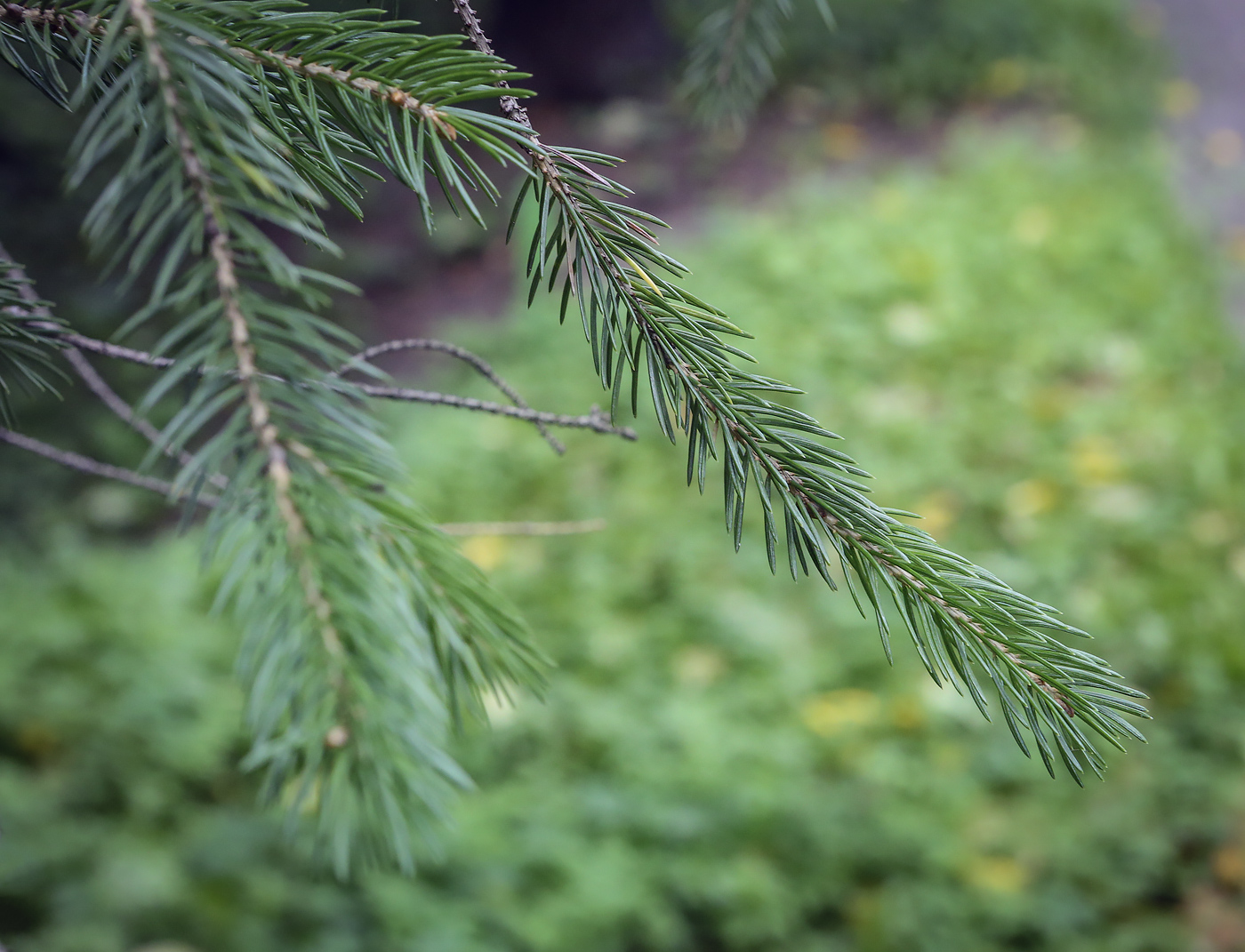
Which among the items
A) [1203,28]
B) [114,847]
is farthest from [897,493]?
[1203,28]

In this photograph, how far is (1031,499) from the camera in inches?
107

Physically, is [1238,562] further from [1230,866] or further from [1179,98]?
[1179,98]

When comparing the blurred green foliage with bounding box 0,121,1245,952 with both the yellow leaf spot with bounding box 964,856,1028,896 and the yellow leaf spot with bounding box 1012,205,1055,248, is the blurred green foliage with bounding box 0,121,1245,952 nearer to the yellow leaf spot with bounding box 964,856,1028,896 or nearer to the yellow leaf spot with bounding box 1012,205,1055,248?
the yellow leaf spot with bounding box 964,856,1028,896

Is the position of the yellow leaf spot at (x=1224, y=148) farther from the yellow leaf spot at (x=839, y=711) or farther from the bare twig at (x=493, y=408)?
the bare twig at (x=493, y=408)

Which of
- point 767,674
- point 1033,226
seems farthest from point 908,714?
point 1033,226

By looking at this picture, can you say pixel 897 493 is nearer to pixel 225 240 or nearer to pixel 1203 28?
pixel 225 240

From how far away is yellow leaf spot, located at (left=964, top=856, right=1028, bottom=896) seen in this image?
6.03 ft

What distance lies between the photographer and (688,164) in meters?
4.73

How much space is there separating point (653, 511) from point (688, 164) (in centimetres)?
268

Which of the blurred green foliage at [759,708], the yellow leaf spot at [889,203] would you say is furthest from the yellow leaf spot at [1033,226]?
the yellow leaf spot at [889,203]

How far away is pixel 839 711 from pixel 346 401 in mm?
1938

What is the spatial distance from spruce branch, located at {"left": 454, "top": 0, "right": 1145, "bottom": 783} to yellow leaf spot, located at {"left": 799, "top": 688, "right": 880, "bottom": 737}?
171 centimetres

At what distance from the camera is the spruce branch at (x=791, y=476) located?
484mm

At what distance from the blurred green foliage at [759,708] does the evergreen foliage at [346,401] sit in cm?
142
